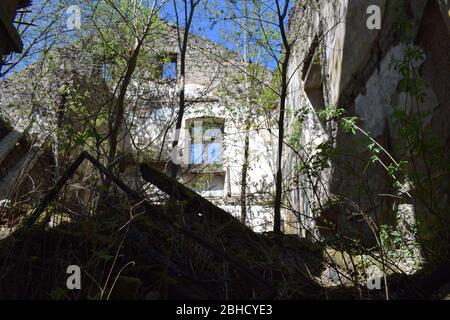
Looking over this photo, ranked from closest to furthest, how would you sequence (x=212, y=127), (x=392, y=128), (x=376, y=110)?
(x=392, y=128), (x=376, y=110), (x=212, y=127)

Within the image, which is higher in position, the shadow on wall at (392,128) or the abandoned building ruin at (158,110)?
the abandoned building ruin at (158,110)

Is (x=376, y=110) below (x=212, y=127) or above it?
below

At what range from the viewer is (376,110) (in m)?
4.86

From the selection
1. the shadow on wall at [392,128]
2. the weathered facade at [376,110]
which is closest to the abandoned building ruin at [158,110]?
the weathered facade at [376,110]

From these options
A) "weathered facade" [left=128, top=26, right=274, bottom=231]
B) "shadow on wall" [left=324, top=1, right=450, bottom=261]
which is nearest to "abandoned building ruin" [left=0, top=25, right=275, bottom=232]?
"weathered facade" [left=128, top=26, right=274, bottom=231]

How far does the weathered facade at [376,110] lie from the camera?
3.53 meters

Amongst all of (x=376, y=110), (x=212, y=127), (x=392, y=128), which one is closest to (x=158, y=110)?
(x=212, y=127)

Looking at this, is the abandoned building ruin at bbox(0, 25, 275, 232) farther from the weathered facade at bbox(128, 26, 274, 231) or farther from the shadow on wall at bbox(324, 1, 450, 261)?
the shadow on wall at bbox(324, 1, 450, 261)

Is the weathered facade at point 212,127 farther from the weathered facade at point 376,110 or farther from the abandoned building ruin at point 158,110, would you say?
the weathered facade at point 376,110

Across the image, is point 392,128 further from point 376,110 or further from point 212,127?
point 212,127

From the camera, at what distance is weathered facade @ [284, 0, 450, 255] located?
11.6 feet

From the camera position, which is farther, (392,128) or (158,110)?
(158,110)

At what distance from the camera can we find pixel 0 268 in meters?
2.90

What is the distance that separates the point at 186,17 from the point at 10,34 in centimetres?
218
